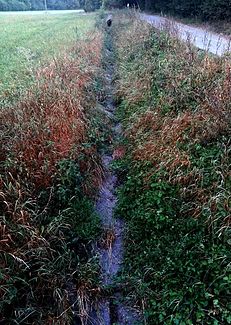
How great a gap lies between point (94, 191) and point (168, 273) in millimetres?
2372

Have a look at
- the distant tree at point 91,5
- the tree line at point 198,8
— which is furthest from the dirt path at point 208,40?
the distant tree at point 91,5

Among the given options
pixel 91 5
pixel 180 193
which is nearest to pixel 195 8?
pixel 180 193

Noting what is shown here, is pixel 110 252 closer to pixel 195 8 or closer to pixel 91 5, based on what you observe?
pixel 195 8

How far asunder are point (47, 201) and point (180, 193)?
2052 millimetres

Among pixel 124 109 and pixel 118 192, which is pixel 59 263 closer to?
pixel 118 192

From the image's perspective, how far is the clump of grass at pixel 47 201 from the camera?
4008 mm

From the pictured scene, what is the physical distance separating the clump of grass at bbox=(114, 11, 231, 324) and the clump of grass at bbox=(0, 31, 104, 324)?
0.71 metres

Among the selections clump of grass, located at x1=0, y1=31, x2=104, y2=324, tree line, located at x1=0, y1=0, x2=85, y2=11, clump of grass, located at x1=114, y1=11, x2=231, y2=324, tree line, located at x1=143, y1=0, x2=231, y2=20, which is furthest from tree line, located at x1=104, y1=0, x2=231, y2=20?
tree line, located at x1=0, y1=0, x2=85, y2=11

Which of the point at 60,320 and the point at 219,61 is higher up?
the point at 219,61

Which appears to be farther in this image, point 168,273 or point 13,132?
point 13,132

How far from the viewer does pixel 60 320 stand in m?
3.79

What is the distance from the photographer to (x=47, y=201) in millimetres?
5285

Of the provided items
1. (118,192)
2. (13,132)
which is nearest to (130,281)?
(118,192)

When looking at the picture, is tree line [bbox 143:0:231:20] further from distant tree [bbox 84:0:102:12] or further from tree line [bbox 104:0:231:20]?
distant tree [bbox 84:0:102:12]
